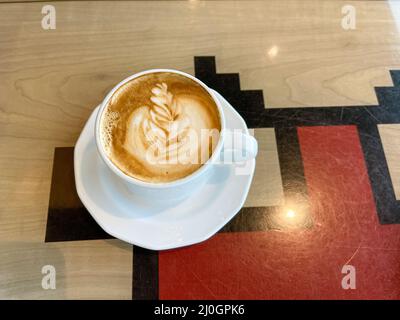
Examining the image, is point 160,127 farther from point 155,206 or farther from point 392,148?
point 392,148

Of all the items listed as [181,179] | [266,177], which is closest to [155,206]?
[181,179]

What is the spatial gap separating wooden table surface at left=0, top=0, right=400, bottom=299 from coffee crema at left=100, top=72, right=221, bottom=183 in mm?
164

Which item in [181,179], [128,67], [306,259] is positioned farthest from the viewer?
[128,67]

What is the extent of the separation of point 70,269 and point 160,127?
0.88 ft

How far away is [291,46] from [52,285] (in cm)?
65

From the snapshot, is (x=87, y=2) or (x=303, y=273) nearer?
(x=303, y=273)

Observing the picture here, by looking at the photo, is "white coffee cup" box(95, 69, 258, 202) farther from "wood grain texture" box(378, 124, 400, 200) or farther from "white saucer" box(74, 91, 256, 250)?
"wood grain texture" box(378, 124, 400, 200)

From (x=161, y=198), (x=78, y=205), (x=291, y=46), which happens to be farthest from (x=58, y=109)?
(x=291, y=46)

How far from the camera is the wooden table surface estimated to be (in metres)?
0.54

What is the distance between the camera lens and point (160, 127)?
48 centimetres

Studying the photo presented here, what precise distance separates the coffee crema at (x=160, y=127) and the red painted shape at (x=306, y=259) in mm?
163

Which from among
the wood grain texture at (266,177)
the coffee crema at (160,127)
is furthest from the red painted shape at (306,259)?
the coffee crema at (160,127)

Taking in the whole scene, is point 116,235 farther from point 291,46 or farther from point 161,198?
point 291,46
